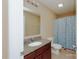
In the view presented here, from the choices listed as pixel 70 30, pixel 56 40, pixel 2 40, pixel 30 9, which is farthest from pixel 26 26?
pixel 56 40

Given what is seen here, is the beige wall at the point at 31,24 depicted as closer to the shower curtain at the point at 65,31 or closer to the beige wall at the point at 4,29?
the beige wall at the point at 4,29

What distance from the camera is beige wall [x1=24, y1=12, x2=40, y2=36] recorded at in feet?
9.20

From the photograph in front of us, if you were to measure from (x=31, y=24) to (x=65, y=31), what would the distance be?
2.37m

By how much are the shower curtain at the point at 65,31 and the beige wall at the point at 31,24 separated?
176cm

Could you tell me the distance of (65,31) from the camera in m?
4.93

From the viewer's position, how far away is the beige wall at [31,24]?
9.20ft

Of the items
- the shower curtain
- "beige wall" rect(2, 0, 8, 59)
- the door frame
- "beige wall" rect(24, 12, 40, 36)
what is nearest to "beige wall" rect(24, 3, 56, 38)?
"beige wall" rect(24, 12, 40, 36)

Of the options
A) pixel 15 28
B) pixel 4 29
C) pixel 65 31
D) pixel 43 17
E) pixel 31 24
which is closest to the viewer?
pixel 4 29

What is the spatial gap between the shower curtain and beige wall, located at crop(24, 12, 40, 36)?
1755 millimetres

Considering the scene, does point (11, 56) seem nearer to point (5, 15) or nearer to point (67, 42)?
point (5, 15)

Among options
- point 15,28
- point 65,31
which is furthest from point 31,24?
point 65,31

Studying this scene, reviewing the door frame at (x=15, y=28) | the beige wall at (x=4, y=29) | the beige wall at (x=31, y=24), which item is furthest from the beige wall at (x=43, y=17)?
the beige wall at (x=4, y=29)

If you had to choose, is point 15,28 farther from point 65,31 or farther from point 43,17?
point 65,31

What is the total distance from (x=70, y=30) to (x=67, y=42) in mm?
572
